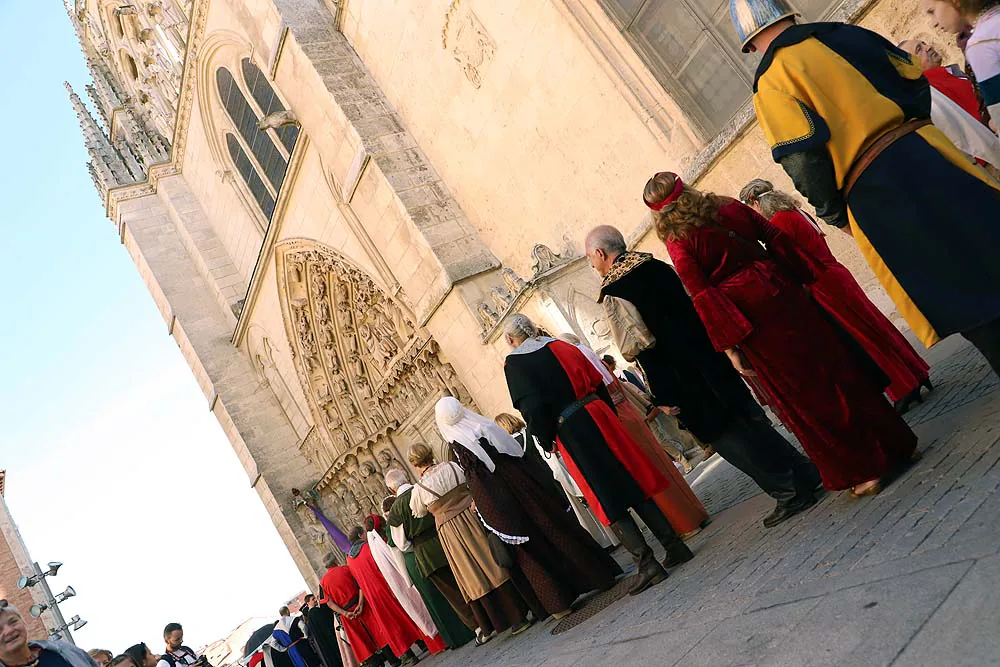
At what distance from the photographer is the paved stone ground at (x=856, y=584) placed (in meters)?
1.67

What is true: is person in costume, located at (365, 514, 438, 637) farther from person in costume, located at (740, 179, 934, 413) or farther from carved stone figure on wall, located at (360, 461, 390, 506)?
carved stone figure on wall, located at (360, 461, 390, 506)

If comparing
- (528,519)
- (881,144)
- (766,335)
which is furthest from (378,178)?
(881,144)

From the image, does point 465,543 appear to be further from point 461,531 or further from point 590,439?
point 590,439

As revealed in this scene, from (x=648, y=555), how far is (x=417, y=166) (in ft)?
25.6

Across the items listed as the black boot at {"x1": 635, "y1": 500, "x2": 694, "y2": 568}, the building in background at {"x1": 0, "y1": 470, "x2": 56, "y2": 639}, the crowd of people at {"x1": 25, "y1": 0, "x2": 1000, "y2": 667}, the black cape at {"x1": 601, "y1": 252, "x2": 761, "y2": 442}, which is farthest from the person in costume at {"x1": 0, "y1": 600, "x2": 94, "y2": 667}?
the building in background at {"x1": 0, "y1": 470, "x2": 56, "y2": 639}

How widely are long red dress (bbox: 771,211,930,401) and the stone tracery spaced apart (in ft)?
24.7

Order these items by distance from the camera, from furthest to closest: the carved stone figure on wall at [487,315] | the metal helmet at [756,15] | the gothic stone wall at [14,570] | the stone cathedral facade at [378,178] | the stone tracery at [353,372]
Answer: the gothic stone wall at [14,570]
the stone tracery at [353,372]
the carved stone figure on wall at [487,315]
the stone cathedral facade at [378,178]
the metal helmet at [756,15]

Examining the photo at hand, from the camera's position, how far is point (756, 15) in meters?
2.96

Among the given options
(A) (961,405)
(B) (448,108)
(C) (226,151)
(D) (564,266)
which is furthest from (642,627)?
(C) (226,151)

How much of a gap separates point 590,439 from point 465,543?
163cm

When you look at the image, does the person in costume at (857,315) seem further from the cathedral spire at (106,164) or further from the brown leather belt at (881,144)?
the cathedral spire at (106,164)

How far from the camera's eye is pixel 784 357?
3.23 meters

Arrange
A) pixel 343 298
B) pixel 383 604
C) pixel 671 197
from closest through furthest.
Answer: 1. pixel 671 197
2. pixel 383 604
3. pixel 343 298

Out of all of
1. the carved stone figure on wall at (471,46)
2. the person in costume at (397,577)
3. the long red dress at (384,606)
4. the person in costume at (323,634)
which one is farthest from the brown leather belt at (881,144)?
the person in costume at (323,634)
